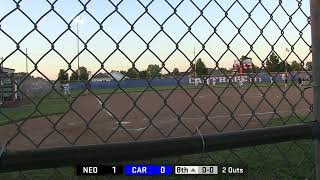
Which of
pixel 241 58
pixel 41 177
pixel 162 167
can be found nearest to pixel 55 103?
pixel 41 177

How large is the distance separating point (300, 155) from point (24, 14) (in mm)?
5812

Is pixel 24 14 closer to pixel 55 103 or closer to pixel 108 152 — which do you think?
pixel 108 152

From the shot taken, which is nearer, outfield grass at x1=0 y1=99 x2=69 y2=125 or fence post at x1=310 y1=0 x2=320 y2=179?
outfield grass at x1=0 y1=99 x2=69 y2=125
